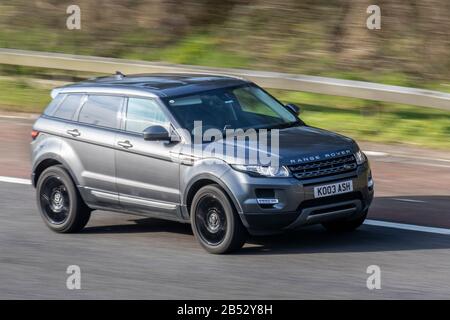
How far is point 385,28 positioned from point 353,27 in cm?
65

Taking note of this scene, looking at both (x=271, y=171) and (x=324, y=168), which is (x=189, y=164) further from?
(x=324, y=168)

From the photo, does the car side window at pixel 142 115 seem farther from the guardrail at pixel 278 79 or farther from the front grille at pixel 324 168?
the guardrail at pixel 278 79

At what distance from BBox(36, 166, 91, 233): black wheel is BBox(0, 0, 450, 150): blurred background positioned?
5.97 meters

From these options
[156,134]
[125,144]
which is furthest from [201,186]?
[125,144]

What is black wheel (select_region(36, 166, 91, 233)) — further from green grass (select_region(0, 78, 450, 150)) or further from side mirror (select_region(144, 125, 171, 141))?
green grass (select_region(0, 78, 450, 150))

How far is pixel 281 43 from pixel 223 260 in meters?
11.7

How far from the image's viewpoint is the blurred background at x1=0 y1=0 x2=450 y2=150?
16.7 m

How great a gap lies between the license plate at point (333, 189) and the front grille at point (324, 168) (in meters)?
0.11

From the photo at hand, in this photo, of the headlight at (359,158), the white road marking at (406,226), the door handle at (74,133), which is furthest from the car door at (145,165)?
the white road marking at (406,226)

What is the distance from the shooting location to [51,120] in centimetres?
1134

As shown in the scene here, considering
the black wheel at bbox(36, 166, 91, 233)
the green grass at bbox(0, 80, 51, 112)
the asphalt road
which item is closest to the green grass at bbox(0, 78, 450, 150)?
the green grass at bbox(0, 80, 51, 112)

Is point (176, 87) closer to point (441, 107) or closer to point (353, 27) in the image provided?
point (441, 107)

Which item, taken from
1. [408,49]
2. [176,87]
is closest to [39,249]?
[176,87]

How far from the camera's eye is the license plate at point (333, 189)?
9516 millimetres
